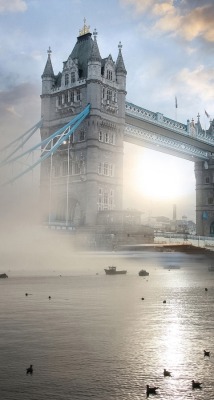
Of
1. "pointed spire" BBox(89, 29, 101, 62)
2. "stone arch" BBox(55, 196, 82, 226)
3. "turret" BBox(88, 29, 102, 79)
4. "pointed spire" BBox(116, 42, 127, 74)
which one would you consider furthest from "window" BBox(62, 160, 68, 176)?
"pointed spire" BBox(116, 42, 127, 74)

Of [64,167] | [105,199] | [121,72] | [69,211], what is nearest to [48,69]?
[121,72]

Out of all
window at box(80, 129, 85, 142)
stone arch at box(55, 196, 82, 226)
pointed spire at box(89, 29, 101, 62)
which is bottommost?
stone arch at box(55, 196, 82, 226)

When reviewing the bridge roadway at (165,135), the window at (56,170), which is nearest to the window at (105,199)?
the window at (56,170)

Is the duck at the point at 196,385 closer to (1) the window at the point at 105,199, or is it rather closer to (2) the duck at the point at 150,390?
(2) the duck at the point at 150,390

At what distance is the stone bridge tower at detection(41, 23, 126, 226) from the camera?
243 feet

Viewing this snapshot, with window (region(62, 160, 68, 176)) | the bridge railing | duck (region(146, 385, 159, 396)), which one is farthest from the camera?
the bridge railing

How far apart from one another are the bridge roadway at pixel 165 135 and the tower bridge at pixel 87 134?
25 cm

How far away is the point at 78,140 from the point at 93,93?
791 centimetres

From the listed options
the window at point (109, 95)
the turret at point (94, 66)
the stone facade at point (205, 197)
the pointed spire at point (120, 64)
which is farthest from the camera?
the stone facade at point (205, 197)

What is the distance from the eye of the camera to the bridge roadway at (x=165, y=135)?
84.8 m

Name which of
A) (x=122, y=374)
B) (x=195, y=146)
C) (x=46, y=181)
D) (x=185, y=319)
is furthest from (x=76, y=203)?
(x=122, y=374)

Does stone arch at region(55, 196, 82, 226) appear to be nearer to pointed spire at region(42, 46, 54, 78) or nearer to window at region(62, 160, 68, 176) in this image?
window at region(62, 160, 68, 176)

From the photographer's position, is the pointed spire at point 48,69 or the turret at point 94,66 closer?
the turret at point 94,66

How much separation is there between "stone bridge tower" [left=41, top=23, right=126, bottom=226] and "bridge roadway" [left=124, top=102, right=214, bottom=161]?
553cm
